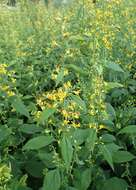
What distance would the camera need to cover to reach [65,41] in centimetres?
284

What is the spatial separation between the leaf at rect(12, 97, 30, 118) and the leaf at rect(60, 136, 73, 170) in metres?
0.46

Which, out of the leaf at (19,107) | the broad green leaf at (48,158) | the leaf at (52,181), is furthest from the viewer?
the leaf at (19,107)

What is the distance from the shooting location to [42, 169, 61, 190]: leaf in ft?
6.24

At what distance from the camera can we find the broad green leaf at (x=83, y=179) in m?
2.06

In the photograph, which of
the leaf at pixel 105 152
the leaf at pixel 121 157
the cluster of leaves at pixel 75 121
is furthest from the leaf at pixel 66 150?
the leaf at pixel 121 157

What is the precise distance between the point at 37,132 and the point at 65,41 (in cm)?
71

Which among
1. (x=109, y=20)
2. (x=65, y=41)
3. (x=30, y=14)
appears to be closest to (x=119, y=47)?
(x=109, y=20)

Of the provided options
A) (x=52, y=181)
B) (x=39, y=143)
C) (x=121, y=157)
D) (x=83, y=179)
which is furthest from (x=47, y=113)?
(x=121, y=157)

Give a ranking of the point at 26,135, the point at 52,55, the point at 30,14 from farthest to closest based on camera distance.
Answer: the point at 30,14
the point at 52,55
the point at 26,135

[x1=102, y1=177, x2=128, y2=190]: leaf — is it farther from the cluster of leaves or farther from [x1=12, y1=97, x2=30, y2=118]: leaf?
[x1=12, y1=97, x2=30, y2=118]: leaf

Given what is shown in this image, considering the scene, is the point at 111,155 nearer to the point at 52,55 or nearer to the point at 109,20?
the point at 52,55

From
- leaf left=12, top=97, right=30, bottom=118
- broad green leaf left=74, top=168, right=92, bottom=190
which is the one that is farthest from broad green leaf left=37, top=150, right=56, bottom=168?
leaf left=12, top=97, right=30, bottom=118

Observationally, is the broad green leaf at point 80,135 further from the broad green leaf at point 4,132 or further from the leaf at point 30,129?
the broad green leaf at point 4,132

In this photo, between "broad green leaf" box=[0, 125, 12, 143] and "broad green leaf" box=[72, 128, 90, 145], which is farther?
"broad green leaf" box=[0, 125, 12, 143]
